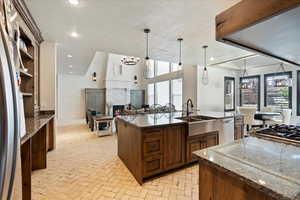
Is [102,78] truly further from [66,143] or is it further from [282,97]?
[282,97]

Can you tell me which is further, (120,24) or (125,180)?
(120,24)

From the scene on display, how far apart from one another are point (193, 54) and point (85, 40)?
118 inches

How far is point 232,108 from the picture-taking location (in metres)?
6.75

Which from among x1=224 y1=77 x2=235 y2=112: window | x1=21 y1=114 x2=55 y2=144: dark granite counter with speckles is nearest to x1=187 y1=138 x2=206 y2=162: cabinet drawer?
x1=21 y1=114 x2=55 y2=144: dark granite counter with speckles

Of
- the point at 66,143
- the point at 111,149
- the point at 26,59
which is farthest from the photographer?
the point at 66,143

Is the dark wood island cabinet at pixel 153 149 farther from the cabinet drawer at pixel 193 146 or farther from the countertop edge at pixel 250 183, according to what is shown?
the countertop edge at pixel 250 183

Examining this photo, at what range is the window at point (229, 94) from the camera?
6.54 metres

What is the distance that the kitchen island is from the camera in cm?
227

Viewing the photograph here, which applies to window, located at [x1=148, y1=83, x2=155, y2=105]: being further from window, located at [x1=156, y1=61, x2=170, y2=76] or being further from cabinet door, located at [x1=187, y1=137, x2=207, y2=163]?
cabinet door, located at [x1=187, y1=137, x2=207, y2=163]

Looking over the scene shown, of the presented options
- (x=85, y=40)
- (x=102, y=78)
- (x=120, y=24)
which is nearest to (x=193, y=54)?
(x=120, y=24)

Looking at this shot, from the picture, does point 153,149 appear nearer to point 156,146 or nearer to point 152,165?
point 156,146

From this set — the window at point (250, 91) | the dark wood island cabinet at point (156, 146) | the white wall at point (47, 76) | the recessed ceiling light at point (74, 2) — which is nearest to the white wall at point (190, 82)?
the window at point (250, 91)

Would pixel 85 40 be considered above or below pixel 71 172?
above

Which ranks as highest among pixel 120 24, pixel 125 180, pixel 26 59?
pixel 120 24
